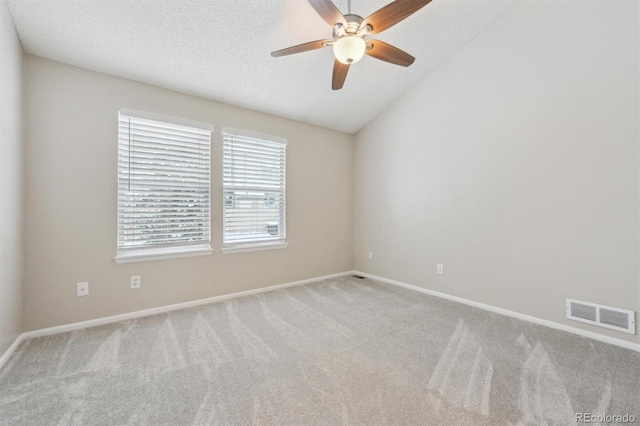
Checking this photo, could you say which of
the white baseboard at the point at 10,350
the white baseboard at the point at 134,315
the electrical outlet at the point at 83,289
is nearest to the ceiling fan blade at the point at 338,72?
the white baseboard at the point at 134,315

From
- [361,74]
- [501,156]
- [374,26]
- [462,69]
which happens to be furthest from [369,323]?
[462,69]

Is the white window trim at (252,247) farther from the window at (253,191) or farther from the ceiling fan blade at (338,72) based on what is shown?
the ceiling fan blade at (338,72)

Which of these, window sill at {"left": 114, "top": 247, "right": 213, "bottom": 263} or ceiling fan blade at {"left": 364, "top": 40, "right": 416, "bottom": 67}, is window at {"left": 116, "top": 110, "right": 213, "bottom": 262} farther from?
ceiling fan blade at {"left": 364, "top": 40, "right": 416, "bottom": 67}

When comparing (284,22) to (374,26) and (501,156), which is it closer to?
(374,26)

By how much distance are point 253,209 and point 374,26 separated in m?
2.48

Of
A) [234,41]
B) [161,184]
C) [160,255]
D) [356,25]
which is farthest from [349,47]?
[160,255]

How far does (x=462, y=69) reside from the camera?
10.6 feet

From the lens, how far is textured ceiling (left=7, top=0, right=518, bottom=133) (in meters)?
2.15

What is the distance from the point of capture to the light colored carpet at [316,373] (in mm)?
1497

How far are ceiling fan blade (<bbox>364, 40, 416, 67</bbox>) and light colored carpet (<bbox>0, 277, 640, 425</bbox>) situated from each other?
91.3 inches

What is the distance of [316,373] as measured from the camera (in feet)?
6.10

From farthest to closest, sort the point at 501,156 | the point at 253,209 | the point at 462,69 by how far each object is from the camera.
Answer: the point at 253,209, the point at 462,69, the point at 501,156

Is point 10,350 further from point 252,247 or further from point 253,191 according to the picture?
point 253,191

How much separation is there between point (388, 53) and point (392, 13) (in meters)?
0.44
